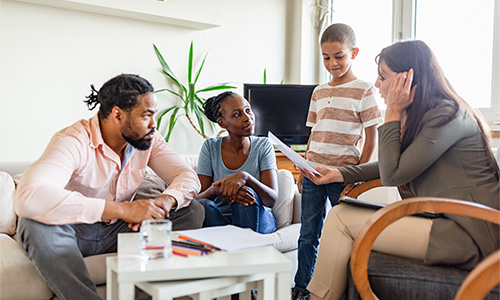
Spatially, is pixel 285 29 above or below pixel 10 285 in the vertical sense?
above

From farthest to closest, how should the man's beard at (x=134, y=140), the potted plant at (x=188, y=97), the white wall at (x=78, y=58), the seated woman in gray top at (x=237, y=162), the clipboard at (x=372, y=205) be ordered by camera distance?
the potted plant at (x=188, y=97)
the white wall at (x=78, y=58)
the seated woman in gray top at (x=237, y=162)
the man's beard at (x=134, y=140)
the clipboard at (x=372, y=205)

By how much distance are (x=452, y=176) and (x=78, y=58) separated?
2780 millimetres

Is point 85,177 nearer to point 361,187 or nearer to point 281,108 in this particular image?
point 361,187

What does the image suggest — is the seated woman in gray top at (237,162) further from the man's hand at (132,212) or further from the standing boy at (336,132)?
the man's hand at (132,212)

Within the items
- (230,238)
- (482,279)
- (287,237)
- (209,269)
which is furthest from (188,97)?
→ (482,279)

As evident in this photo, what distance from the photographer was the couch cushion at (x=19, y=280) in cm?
174

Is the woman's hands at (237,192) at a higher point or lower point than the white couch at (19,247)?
higher

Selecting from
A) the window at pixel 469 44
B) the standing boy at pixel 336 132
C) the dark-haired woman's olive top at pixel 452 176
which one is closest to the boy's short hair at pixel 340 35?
the standing boy at pixel 336 132

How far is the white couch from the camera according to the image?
1.75 metres

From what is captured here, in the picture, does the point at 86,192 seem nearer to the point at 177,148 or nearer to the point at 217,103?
the point at 217,103

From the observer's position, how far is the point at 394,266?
1.47 m

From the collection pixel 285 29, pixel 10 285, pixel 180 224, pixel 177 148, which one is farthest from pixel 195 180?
pixel 285 29

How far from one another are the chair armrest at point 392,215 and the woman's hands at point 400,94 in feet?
1.38

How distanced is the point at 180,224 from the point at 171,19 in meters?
2.17
